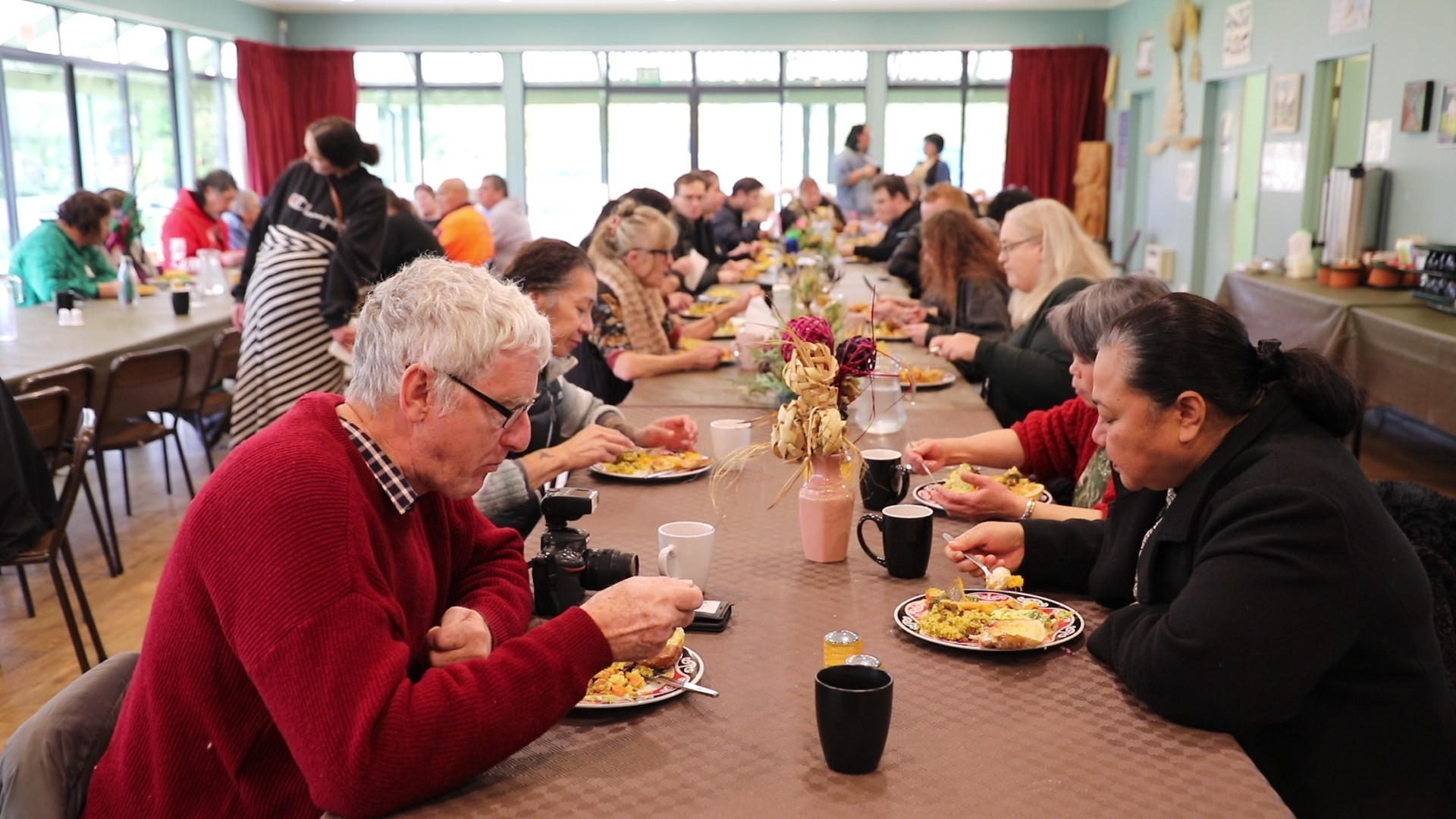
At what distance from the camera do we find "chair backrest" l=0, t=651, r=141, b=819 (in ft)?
4.29

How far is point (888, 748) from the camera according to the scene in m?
1.31

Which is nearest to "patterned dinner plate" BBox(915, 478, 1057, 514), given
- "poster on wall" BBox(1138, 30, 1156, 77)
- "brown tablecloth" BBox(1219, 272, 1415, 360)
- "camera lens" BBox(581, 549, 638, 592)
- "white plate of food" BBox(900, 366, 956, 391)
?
"camera lens" BBox(581, 549, 638, 592)

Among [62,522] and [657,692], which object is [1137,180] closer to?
[62,522]

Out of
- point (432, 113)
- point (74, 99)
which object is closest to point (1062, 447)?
point (74, 99)

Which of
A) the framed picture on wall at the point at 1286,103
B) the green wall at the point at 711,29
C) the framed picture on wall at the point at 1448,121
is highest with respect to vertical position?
the green wall at the point at 711,29

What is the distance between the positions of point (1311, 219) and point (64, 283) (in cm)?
764

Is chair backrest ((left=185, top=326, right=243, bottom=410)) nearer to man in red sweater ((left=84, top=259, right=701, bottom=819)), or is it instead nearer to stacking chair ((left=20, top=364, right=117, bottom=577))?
stacking chair ((left=20, top=364, right=117, bottom=577))

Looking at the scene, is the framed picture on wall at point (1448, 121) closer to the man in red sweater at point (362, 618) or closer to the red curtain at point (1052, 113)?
the man in red sweater at point (362, 618)

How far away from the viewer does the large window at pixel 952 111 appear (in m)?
14.2

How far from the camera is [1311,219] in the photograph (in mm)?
7961

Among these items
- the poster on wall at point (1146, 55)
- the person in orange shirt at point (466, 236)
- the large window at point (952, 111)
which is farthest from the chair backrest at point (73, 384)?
the large window at point (952, 111)

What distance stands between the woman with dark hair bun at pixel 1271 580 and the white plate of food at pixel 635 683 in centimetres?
54

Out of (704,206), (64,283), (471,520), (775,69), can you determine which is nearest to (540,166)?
(775,69)

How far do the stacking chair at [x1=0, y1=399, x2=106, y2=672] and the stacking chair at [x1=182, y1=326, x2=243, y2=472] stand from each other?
1.48 m
